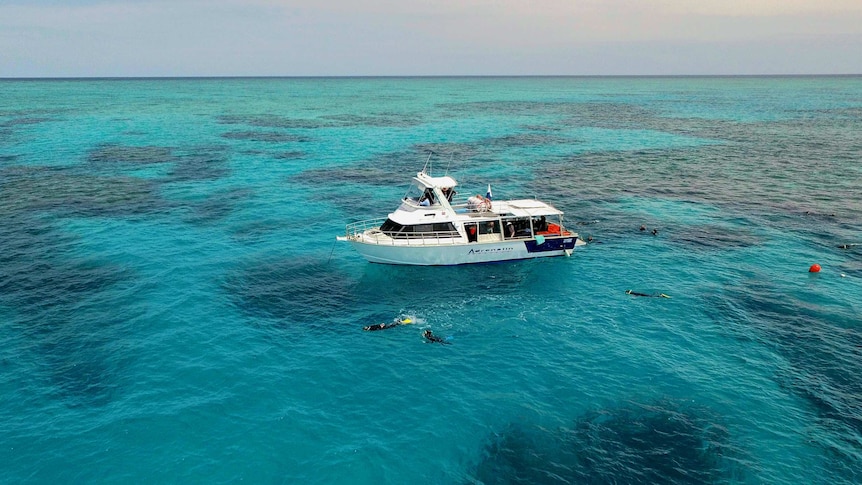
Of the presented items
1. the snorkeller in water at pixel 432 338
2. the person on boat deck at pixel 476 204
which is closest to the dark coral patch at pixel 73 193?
the person on boat deck at pixel 476 204

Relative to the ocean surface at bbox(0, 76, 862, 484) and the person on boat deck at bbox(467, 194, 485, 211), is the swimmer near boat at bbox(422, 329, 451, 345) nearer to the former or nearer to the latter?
the ocean surface at bbox(0, 76, 862, 484)

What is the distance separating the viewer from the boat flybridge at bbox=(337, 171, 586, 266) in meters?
52.6

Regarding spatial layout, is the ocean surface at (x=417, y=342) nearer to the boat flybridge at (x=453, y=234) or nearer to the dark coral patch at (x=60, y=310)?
the dark coral patch at (x=60, y=310)

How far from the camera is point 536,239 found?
2133 inches

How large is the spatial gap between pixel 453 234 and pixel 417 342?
16.8m

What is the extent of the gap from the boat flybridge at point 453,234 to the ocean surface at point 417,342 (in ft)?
5.56

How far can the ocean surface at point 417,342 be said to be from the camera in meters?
28.3

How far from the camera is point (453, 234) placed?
53562 mm

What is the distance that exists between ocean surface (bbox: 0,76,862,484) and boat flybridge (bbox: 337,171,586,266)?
1.69 meters

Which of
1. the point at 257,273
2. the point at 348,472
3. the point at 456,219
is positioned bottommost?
the point at 348,472

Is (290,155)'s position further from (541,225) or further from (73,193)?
(541,225)

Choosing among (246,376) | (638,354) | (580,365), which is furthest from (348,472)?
(638,354)

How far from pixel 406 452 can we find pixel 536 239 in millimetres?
30760

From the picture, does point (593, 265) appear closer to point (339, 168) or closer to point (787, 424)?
point (787, 424)
